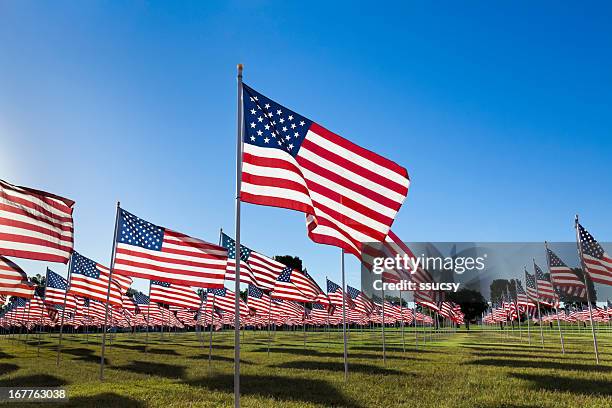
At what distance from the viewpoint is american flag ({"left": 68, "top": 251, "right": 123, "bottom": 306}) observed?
27422 millimetres

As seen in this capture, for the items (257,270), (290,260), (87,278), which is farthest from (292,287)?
(290,260)

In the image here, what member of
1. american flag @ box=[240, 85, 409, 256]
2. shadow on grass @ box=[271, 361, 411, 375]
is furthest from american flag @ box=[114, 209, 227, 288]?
american flag @ box=[240, 85, 409, 256]

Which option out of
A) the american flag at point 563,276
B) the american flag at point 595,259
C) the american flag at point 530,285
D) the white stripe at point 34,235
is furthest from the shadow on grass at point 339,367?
the american flag at point 530,285

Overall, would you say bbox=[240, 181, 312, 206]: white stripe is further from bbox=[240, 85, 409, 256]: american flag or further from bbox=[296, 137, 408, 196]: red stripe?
bbox=[296, 137, 408, 196]: red stripe

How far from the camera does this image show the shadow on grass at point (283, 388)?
44.5ft

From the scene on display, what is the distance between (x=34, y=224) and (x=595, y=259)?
23994 millimetres

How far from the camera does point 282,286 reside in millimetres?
31750

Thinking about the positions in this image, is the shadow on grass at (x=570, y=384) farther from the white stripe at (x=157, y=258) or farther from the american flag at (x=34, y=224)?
the american flag at (x=34, y=224)

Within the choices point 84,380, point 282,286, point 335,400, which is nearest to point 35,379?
point 84,380

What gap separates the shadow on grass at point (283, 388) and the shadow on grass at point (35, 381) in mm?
5261

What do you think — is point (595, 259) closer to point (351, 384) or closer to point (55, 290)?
point (351, 384)

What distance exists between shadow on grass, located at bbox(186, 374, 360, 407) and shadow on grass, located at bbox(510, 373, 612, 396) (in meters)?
6.48

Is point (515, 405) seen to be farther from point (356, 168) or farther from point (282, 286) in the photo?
point (282, 286)

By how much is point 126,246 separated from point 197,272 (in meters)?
2.97
